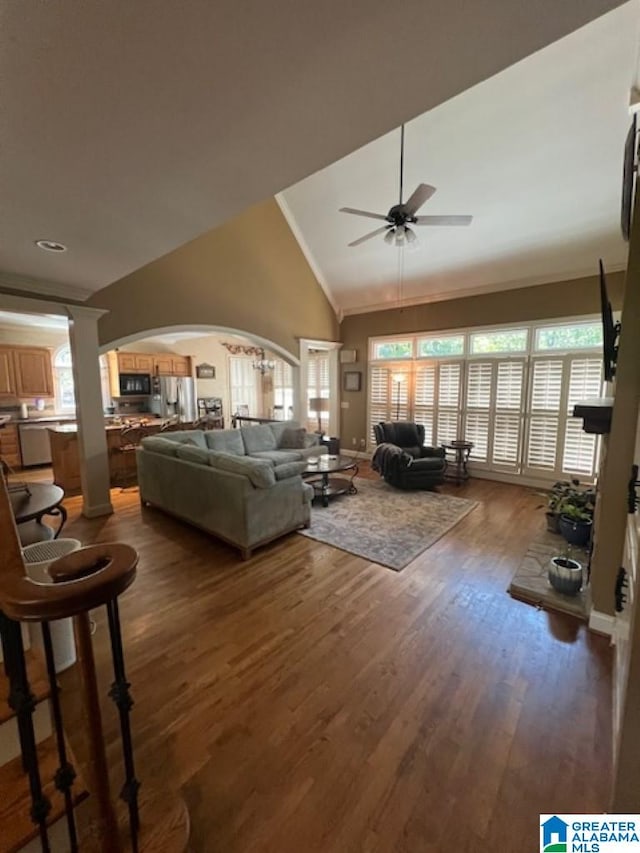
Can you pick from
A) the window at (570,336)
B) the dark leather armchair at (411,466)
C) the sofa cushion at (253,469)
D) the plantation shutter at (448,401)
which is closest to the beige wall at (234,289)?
the sofa cushion at (253,469)

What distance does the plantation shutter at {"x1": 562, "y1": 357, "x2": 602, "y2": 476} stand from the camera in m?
4.85

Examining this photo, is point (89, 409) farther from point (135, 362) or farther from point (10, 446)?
point (135, 362)

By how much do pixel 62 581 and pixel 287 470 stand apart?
2.66m

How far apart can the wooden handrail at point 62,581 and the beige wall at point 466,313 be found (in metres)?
6.06

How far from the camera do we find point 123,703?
960mm

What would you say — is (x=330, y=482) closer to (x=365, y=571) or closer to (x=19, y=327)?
(x=365, y=571)

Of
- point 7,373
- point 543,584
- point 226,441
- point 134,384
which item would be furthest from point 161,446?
point 7,373

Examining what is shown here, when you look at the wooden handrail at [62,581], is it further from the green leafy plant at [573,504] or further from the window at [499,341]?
the window at [499,341]

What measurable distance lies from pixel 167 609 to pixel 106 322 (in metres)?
3.44

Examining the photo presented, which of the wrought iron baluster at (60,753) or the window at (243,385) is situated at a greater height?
the window at (243,385)

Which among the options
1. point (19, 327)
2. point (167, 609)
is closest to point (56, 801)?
point (167, 609)

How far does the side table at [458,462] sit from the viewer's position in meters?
5.68

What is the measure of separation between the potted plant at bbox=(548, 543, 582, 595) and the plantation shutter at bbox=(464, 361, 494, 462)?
3.41m

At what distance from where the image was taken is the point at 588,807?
4.42 feet
